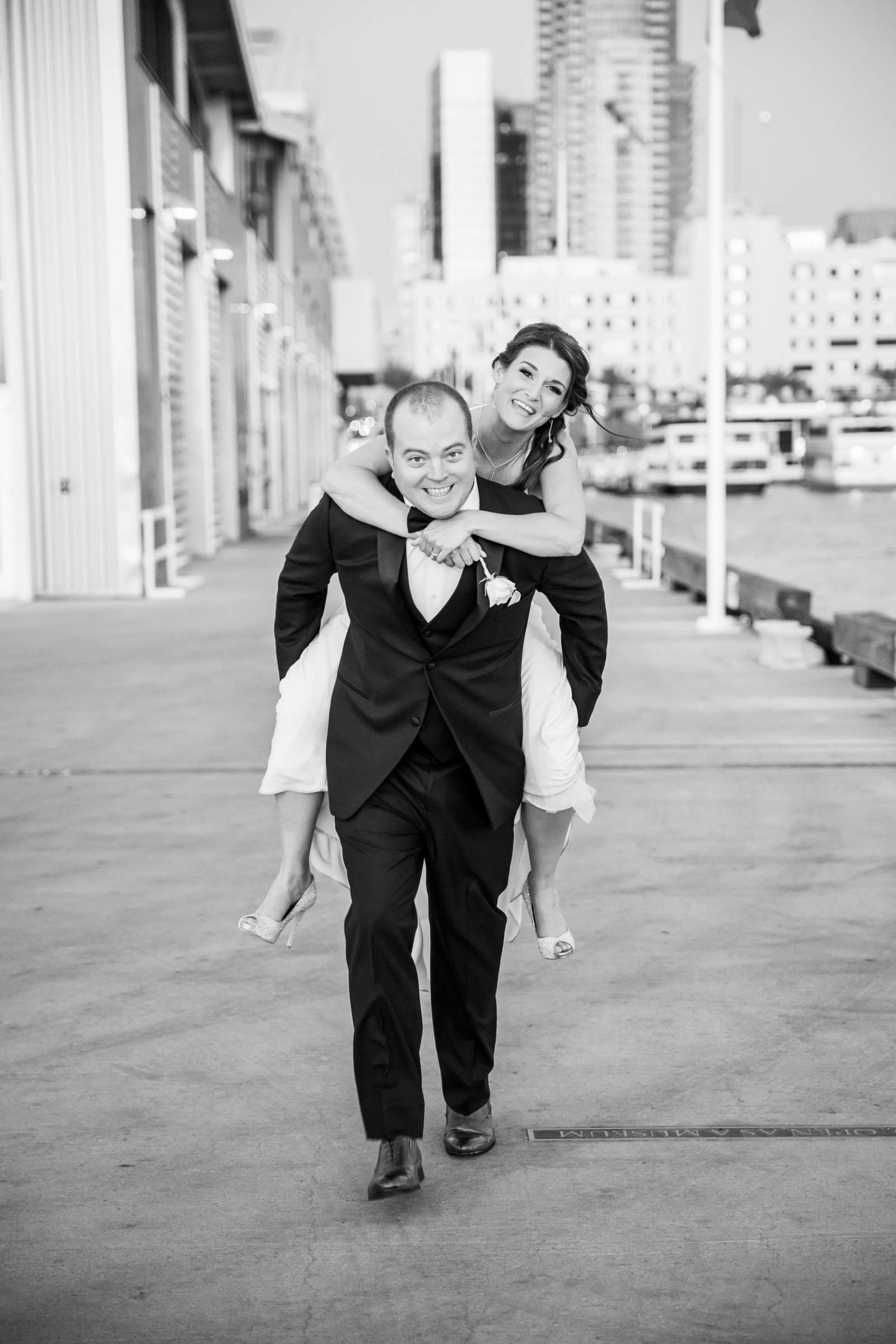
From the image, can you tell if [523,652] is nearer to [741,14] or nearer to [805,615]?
[805,615]

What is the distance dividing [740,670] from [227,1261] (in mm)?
9836

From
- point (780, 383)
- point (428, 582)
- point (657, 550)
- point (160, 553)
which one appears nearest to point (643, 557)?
point (657, 550)

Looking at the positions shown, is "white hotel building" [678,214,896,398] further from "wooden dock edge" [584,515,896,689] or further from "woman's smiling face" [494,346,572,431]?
"woman's smiling face" [494,346,572,431]

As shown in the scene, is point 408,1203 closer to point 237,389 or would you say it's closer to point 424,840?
point 424,840

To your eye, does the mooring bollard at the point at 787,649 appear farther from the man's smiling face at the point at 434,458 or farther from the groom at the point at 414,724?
the man's smiling face at the point at 434,458

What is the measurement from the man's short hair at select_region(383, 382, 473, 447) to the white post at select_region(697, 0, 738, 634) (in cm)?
1194

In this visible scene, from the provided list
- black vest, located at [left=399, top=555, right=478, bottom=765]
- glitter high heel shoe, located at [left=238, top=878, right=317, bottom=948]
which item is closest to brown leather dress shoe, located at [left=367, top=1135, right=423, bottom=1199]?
glitter high heel shoe, located at [left=238, top=878, right=317, bottom=948]

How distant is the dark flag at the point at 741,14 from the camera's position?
52.0 ft

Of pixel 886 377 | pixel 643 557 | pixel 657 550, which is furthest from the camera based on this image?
pixel 886 377

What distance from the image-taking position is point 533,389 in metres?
3.73

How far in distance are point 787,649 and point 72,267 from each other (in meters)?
9.42

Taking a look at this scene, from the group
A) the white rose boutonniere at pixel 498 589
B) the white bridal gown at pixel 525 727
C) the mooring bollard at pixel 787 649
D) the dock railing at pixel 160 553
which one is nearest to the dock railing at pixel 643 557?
the dock railing at pixel 160 553

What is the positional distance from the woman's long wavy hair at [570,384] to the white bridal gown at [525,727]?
15.2 inches

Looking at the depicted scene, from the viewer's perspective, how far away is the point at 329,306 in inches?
2896
